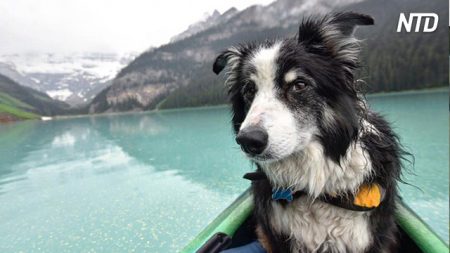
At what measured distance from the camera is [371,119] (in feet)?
7.98

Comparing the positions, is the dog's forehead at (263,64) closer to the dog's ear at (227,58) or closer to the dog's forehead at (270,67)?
the dog's forehead at (270,67)

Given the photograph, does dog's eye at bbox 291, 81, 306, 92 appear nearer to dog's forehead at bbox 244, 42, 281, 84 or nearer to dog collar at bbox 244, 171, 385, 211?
dog's forehead at bbox 244, 42, 281, 84

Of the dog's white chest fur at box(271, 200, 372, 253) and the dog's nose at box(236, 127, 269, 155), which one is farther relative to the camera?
the dog's white chest fur at box(271, 200, 372, 253)

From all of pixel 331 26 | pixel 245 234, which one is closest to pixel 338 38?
pixel 331 26

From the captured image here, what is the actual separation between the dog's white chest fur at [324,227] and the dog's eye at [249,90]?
0.82 m

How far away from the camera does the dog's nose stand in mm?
1839

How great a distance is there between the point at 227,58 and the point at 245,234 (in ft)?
5.31

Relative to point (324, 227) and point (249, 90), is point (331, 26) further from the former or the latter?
point (324, 227)

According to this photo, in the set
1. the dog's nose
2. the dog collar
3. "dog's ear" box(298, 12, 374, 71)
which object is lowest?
the dog collar

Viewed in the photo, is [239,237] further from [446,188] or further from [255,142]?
[446,188]

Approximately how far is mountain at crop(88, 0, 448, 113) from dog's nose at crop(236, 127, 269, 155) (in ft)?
2.54

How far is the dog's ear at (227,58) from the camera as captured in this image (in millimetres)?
2613

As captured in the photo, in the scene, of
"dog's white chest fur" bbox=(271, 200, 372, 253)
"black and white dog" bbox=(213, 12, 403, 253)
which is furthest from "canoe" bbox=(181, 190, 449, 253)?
"dog's white chest fur" bbox=(271, 200, 372, 253)

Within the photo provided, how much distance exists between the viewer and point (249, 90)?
235 cm
